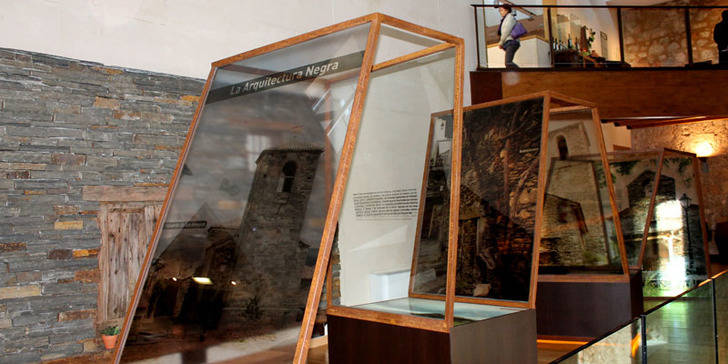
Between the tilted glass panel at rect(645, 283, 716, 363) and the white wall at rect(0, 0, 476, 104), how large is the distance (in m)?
3.51

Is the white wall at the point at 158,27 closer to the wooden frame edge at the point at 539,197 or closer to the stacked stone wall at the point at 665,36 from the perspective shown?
the wooden frame edge at the point at 539,197

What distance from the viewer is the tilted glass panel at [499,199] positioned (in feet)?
13.4

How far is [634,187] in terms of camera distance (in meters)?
6.75

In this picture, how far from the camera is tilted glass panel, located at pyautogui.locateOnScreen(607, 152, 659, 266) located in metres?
6.67

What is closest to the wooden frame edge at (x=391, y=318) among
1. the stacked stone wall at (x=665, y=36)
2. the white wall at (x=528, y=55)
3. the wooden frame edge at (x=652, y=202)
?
the wooden frame edge at (x=652, y=202)

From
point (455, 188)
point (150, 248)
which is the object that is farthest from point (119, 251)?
point (455, 188)

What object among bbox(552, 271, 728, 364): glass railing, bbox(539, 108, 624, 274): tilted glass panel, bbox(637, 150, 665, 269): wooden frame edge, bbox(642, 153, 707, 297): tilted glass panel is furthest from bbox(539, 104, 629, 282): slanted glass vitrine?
bbox(642, 153, 707, 297): tilted glass panel

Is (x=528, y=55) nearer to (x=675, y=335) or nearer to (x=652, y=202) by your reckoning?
(x=652, y=202)

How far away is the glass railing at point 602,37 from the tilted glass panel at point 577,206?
314 centimetres

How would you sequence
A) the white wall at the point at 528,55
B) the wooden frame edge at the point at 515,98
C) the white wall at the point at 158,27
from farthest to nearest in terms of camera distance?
the white wall at the point at 528,55, the wooden frame edge at the point at 515,98, the white wall at the point at 158,27

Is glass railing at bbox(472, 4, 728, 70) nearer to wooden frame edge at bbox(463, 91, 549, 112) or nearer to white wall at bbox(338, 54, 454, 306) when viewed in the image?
wooden frame edge at bbox(463, 91, 549, 112)

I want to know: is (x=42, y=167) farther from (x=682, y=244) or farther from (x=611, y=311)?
(x=682, y=244)

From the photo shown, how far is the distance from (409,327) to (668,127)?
11.6 metres

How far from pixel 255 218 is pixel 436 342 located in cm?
101
